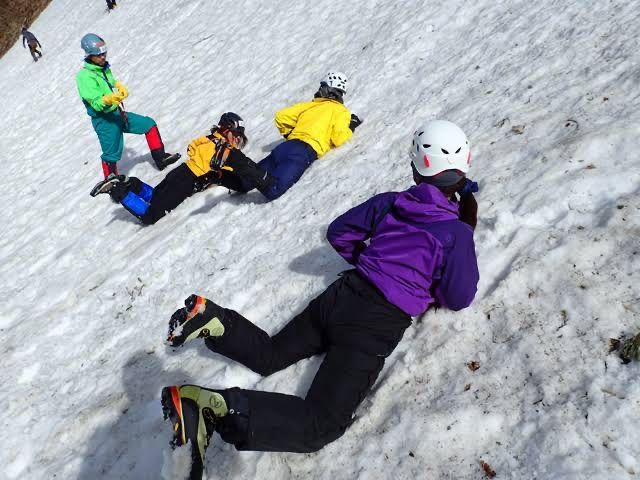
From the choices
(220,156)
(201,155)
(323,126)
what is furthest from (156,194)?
(323,126)

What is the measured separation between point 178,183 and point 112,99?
214cm

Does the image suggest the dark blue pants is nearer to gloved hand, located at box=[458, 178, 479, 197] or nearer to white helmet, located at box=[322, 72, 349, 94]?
white helmet, located at box=[322, 72, 349, 94]

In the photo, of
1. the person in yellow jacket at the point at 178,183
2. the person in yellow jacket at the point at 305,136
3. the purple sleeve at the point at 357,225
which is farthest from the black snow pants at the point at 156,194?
the purple sleeve at the point at 357,225

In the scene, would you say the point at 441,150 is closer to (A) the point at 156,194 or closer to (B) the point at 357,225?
(B) the point at 357,225

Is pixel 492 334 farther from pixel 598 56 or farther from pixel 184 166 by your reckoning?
pixel 184 166

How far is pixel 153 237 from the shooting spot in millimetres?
7125

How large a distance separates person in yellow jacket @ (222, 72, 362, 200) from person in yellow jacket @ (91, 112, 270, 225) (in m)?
0.38

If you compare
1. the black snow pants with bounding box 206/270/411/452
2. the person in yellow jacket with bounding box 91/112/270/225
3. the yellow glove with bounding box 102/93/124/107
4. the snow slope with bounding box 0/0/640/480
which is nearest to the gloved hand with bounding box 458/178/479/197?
the snow slope with bounding box 0/0/640/480

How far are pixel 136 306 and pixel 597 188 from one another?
468 centimetres

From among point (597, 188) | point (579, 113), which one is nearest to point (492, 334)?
point (597, 188)

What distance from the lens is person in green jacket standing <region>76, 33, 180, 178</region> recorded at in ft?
26.9

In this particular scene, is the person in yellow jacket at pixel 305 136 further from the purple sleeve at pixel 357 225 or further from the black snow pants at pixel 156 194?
the purple sleeve at pixel 357 225

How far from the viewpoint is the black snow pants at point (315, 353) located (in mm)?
3158

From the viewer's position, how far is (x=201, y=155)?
7.05 metres
